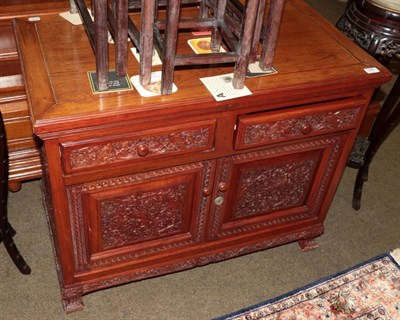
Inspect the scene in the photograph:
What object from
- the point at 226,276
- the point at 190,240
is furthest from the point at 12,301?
the point at 226,276

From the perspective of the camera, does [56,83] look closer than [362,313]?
Yes

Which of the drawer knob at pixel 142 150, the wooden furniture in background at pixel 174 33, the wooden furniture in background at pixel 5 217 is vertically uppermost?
the wooden furniture in background at pixel 174 33

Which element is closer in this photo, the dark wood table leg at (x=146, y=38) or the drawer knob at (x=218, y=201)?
the dark wood table leg at (x=146, y=38)

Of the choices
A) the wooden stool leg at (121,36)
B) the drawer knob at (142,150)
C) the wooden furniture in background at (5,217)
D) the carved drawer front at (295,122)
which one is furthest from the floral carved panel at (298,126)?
the wooden furniture in background at (5,217)

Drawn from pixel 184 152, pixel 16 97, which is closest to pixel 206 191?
pixel 184 152

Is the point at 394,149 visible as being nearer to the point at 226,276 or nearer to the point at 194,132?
the point at 226,276

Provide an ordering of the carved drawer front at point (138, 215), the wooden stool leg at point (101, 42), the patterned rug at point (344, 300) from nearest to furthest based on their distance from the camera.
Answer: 1. the wooden stool leg at point (101, 42)
2. the carved drawer front at point (138, 215)
3. the patterned rug at point (344, 300)

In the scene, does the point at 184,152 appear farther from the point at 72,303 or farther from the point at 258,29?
the point at 72,303

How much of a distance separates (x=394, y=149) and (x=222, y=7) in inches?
65.4

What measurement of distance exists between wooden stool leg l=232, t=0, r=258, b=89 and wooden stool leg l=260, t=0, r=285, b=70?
0.33 ft

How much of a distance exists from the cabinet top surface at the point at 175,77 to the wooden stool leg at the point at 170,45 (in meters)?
0.04

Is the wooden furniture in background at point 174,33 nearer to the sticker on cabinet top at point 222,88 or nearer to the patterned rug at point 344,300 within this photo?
the sticker on cabinet top at point 222,88

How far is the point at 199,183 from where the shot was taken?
1.69 m

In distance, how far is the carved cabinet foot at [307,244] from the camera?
7.26ft
